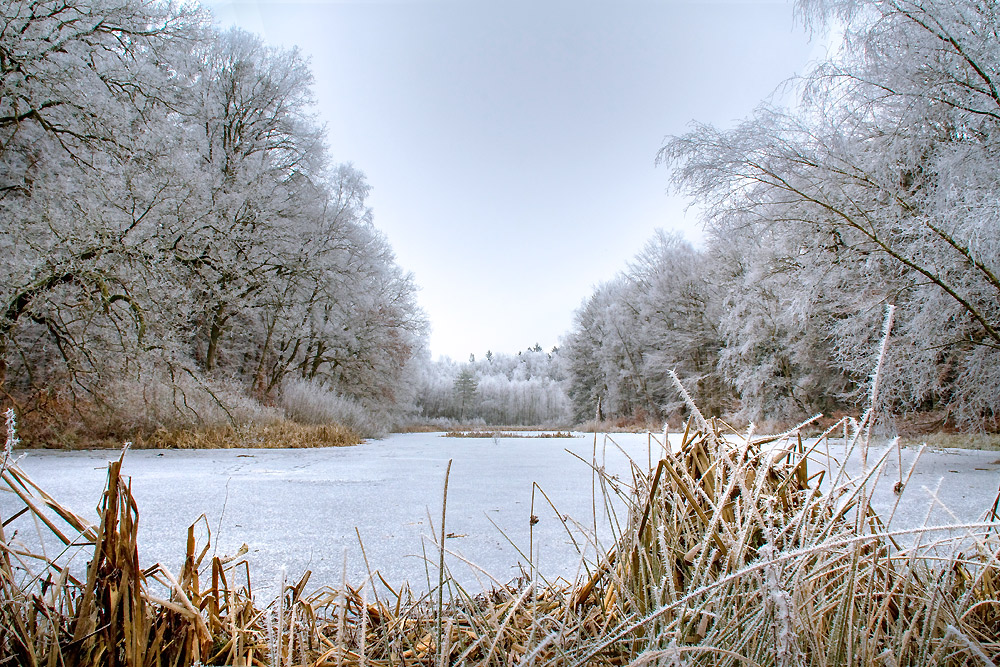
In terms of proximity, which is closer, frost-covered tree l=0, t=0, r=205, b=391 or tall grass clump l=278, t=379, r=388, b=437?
frost-covered tree l=0, t=0, r=205, b=391

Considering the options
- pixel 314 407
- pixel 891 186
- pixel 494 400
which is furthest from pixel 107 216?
pixel 494 400

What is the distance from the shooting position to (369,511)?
6.57ft

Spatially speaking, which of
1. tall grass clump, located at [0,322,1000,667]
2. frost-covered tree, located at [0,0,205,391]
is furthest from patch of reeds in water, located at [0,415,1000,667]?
frost-covered tree, located at [0,0,205,391]

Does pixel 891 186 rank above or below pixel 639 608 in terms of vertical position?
above

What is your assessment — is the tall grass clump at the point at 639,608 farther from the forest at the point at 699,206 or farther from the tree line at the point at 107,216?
the tree line at the point at 107,216

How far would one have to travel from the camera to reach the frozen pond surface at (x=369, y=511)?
1.28 m

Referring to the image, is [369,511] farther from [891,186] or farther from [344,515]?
[891,186]

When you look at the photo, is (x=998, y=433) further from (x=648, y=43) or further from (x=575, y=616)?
(x=575, y=616)

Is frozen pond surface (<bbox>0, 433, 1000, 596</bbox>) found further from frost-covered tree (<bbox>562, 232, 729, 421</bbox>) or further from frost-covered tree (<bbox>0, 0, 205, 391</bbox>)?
frost-covered tree (<bbox>562, 232, 729, 421</bbox>)

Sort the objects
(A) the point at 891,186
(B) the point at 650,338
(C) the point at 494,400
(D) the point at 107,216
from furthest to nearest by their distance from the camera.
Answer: (C) the point at 494,400
(B) the point at 650,338
(D) the point at 107,216
(A) the point at 891,186

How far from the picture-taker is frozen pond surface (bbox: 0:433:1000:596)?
128 cm

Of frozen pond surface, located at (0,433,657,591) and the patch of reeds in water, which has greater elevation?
the patch of reeds in water

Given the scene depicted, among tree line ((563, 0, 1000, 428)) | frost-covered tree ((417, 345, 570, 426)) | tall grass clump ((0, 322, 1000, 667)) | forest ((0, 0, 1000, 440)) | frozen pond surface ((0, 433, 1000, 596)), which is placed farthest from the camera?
frost-covered tree ((417, 345, 570, 426))

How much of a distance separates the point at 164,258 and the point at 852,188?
7.61 m
